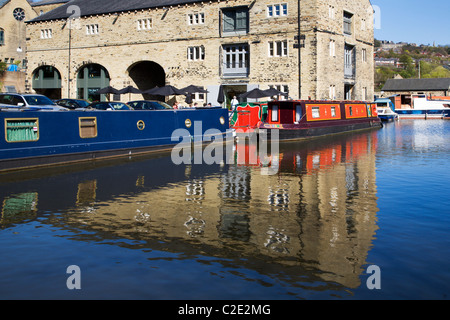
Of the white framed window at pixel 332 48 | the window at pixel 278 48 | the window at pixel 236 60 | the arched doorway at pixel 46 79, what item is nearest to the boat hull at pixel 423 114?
the white framed window at pixel 332 48

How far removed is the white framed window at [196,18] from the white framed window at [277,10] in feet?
18.0

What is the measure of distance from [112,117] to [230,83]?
74.0 feet

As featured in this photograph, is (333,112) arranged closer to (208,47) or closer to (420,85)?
(208,47)

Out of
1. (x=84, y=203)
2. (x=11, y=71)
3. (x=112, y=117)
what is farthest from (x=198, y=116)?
(x=11, y=71)

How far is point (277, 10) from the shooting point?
3750 cm

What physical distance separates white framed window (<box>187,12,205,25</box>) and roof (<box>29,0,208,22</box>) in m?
0.98

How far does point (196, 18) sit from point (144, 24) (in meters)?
4.71

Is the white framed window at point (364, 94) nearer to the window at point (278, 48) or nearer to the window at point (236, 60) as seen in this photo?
the window at point (278, 48)

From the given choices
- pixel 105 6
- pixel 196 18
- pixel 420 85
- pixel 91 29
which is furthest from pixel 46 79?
pixel 420 85

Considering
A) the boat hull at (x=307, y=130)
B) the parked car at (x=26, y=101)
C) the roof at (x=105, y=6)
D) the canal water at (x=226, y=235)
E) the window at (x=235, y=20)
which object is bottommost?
the canal water at (x=226, y=235)

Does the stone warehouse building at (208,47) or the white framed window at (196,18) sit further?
the white framed window at (196,18)

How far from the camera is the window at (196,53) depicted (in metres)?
40.8

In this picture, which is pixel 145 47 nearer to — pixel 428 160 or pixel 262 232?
pixel 428 160
